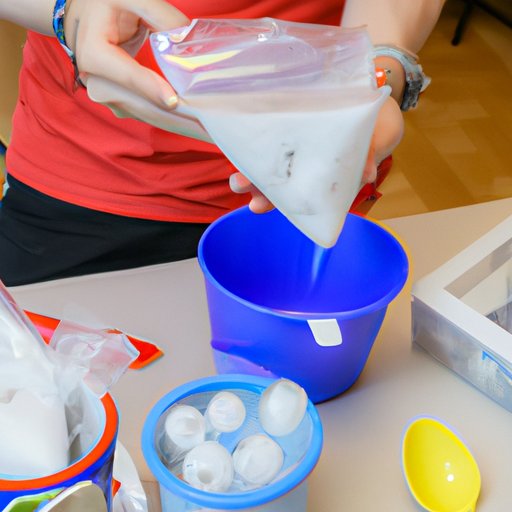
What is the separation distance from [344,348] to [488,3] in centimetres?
253

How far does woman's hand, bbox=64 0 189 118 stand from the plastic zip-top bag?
0.02 meters

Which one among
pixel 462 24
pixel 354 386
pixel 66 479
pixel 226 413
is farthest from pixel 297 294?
pixel 462 24

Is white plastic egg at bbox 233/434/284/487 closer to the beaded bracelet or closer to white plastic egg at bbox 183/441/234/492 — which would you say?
white plastic egg at bbox 183/441/234/492

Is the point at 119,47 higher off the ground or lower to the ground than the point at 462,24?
higher

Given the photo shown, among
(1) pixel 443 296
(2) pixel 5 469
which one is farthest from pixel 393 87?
(2) pixel 5 469

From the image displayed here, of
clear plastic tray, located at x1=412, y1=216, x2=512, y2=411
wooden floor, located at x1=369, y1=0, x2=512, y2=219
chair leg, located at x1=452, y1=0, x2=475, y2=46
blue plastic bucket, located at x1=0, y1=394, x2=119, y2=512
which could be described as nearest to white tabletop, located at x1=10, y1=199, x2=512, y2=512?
clear plastic tray, located at x1=412, y1=216, x2=512, y2=411

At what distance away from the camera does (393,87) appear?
73 centimetres

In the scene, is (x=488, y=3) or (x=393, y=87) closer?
(x=393, y=87)

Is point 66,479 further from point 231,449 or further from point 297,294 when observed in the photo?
point 297,294

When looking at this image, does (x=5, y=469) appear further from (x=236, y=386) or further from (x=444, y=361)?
(x=444, y=361)

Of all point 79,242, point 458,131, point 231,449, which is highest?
point 231,449

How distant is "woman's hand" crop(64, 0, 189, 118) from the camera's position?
1.75 feet

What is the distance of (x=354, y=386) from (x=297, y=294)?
0.10 m

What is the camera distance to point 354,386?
670 mm
